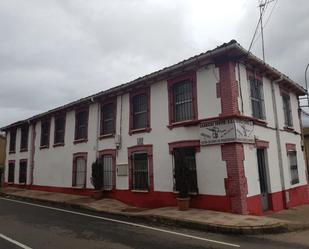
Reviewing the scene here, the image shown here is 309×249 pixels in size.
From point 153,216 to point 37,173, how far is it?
13.6 m

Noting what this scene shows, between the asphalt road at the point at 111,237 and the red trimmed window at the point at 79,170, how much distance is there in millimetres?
6579

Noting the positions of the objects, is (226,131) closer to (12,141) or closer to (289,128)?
(289,128)

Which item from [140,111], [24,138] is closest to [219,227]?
[140,111]

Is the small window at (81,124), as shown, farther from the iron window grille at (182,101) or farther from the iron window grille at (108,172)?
the iron window grille at (182,101)

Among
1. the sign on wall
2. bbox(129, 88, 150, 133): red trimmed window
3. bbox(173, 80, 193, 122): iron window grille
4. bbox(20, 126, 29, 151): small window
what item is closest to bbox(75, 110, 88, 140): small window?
bbox(129, 88, 150, 133): red trimmed window

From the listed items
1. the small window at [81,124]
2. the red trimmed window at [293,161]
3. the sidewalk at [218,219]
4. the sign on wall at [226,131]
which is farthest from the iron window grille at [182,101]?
the small window at [81,124]

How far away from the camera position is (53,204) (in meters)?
15.9

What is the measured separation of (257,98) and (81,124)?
34.0ft

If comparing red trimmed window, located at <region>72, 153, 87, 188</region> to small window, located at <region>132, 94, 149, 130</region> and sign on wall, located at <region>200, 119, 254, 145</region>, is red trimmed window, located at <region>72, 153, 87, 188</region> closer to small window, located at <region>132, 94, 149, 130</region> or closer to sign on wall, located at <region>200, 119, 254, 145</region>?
small window, located at <region>132, 94, 149, 130</region>

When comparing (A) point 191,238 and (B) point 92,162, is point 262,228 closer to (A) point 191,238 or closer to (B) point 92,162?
(A) point 191,238

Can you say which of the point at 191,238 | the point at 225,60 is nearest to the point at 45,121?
the point at 225,60

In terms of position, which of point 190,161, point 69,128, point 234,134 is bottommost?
point 190,161

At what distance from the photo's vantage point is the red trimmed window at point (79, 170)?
1767 cm

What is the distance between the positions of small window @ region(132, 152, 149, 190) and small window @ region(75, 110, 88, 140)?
478cm
